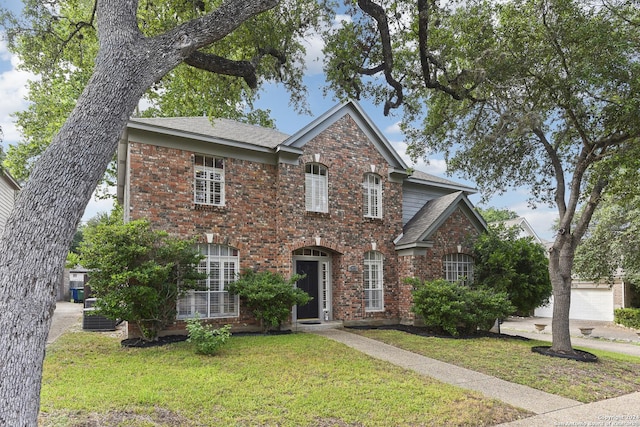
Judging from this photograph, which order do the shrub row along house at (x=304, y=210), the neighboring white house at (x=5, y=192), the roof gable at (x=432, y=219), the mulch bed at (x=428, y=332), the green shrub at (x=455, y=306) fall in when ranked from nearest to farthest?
the shrub row along house at (x=304, y=210) < the green shrub at (x=455, y=306) < the mulch bed at (x=428, y=332) < the roof gable at (x=432, y=219) < the neighboring white house at (x=5, y=192)

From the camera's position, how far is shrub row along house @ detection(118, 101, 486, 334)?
1178cm

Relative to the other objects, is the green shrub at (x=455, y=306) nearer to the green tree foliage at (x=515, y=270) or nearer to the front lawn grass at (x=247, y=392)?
the green tree foliage at (x=515, y=270)

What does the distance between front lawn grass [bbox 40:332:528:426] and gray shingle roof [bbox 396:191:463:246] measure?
21.0ft

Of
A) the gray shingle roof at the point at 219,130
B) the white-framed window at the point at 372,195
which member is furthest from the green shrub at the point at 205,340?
the white-framed window at the point at 372,195

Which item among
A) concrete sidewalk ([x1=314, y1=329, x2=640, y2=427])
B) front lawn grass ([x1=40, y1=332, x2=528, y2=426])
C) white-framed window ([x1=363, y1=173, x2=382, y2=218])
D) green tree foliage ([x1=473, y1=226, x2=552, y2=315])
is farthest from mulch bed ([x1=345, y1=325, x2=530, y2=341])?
front lawn grass ([x1=40, y1=332, x2=528, y2=426])

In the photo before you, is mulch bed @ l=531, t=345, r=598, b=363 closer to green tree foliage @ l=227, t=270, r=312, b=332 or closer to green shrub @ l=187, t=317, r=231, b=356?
green tree foliage @ l=227, t=270, r=312, b=332

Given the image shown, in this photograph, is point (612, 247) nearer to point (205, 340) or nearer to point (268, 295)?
point (268, 295)

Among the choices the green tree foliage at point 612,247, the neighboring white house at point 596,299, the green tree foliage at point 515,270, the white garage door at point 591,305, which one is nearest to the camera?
the green tree foliage at point 515,270

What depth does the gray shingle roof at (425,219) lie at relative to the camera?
14.6m

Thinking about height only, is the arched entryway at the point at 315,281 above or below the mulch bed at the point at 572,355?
above

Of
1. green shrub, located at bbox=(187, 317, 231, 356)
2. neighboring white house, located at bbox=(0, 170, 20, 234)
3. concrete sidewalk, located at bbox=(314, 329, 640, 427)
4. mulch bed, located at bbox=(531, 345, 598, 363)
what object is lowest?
mulch bed, located at bbox=(531, 345, 598, 363)

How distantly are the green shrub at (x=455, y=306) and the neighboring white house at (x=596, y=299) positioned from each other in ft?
37.0

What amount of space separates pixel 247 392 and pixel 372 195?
10137 millimetres

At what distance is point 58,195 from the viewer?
3656mm
